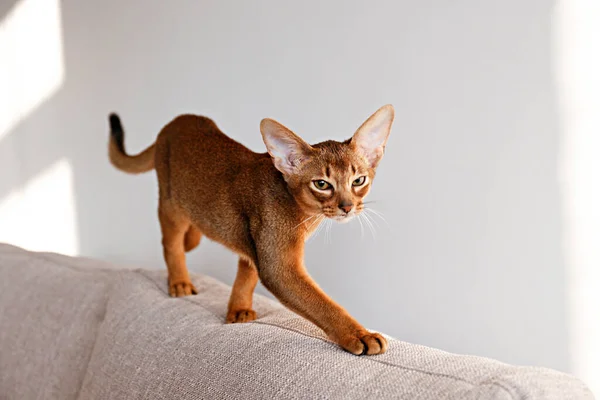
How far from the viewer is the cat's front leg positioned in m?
1.15

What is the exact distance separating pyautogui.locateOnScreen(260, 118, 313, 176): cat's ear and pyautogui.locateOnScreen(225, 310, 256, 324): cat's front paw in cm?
34

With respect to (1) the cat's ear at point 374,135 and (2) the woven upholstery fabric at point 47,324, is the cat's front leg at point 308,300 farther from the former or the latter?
(2) the woven upholstery fabric at point 47,324

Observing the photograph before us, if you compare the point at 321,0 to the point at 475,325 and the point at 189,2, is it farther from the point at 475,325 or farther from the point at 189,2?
the point at 475,325

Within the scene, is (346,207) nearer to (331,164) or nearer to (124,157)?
(331,164)

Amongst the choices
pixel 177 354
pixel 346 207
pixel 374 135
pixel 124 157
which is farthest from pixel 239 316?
pixel 124 157

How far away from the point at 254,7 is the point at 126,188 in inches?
39.6

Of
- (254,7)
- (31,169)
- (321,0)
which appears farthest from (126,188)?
(321,0)

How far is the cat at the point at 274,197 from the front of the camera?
1229 mm

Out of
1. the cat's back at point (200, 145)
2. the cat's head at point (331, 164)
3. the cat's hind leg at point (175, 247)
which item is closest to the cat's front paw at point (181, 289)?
the cat's hind leg at point (175, 247)

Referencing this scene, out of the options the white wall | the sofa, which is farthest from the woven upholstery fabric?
the white wall

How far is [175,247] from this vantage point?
1664mm

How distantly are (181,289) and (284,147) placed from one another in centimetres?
54

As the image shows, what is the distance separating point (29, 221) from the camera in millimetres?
3088

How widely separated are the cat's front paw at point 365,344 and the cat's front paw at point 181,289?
584 mm
